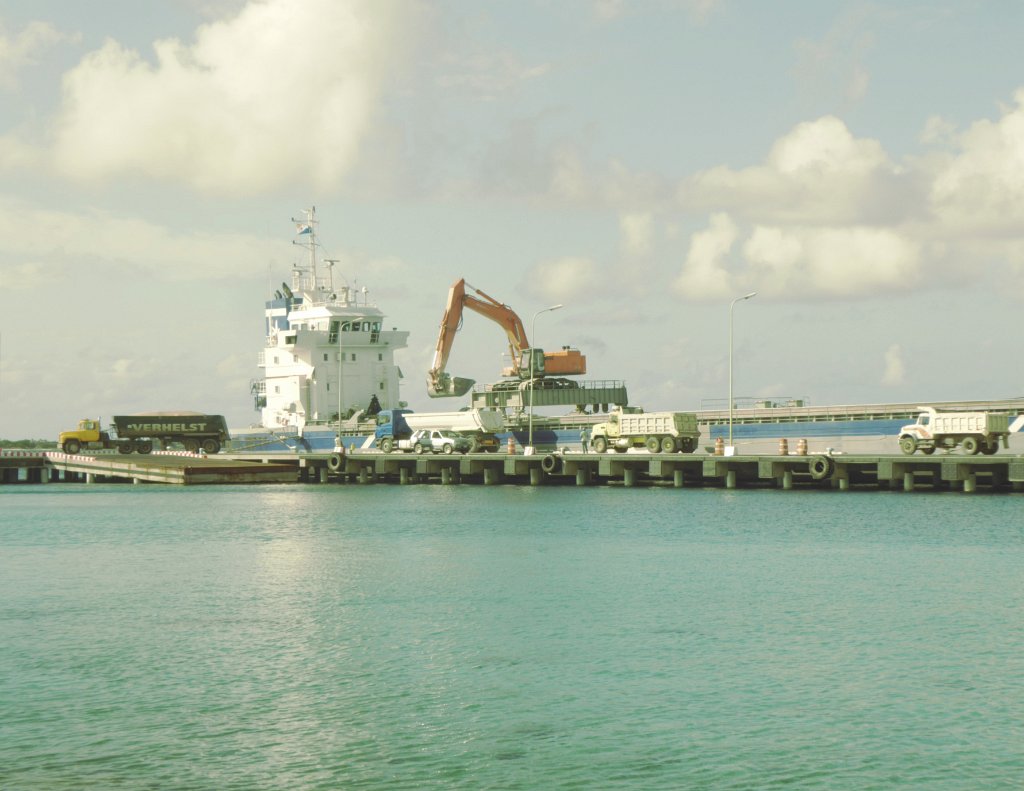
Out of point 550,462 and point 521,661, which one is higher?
point 550,462

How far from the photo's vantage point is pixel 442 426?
77062mm

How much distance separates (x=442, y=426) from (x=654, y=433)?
17.8m

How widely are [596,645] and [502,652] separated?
1.64m

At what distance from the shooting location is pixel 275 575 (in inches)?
1182

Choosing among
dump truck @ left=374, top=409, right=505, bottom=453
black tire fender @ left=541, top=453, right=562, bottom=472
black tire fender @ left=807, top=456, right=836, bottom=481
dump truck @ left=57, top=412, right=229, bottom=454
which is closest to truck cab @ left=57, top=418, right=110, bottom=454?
dump truck @ left=57, top=412, right=229, bottom=454

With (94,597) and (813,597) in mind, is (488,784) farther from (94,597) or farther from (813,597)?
(94,597)

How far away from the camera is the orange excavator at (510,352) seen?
79.9 m

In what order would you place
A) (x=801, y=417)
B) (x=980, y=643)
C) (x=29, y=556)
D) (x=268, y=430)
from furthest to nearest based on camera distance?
(x=268, y=430) < (x=801, y=417) < (x=29, y=556) < (x=980, y=643)

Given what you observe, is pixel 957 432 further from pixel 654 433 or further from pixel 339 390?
pixel 339 390

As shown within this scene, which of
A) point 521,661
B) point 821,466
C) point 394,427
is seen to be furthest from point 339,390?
point 521,661

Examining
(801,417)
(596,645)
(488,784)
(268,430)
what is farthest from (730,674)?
(268,430)

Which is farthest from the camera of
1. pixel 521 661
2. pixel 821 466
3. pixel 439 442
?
pixel 439 442

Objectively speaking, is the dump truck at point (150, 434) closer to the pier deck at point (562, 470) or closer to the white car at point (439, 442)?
the pier deck at point (562, 470)

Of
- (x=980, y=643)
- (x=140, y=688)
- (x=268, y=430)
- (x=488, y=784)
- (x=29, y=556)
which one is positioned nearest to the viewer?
(x=488, y=784)
